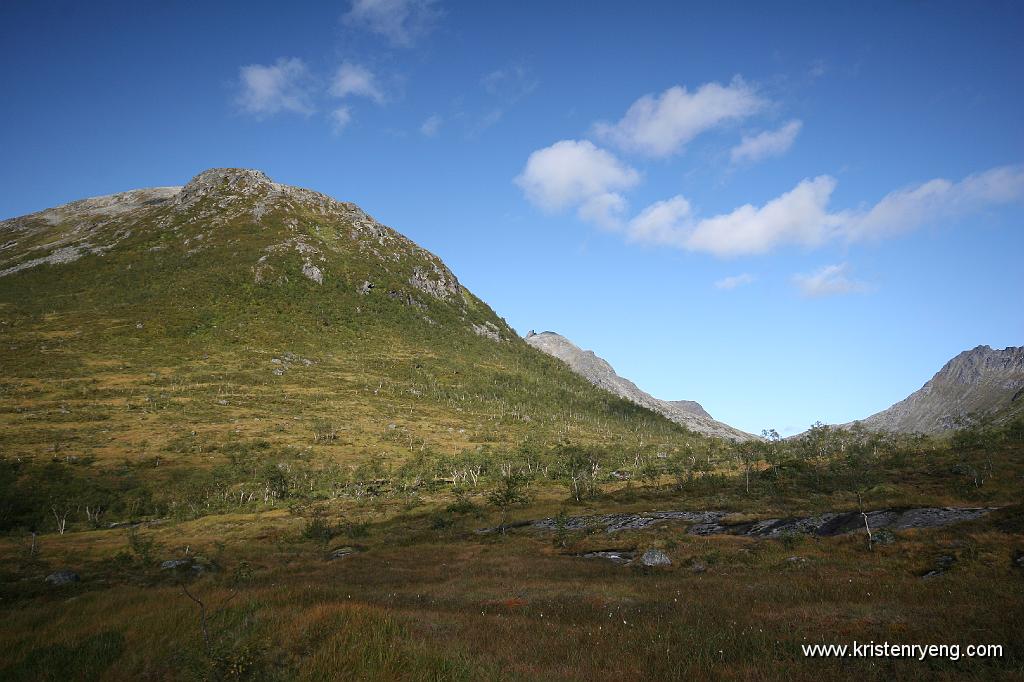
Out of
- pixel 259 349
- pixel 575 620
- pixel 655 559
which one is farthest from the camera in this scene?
pixel 259 349

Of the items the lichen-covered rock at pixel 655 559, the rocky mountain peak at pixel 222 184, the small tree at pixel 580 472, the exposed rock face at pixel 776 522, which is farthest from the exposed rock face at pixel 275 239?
the lichen-covered rock at pixel 655 559

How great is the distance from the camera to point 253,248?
150500 mm

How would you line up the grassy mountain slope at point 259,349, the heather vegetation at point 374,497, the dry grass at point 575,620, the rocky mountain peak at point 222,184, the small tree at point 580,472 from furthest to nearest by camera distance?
the rocky mountain peak at point 222,184
the grassy mountain slope at point 259,349
the small tree at point 580,472
the heather vegetation at point 374,497
the dry grass at point 575,620

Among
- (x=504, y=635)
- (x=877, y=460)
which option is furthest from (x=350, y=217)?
(x=504, y=635)

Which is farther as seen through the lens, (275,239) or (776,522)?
(275,239)

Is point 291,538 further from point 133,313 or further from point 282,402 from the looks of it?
point 133,313

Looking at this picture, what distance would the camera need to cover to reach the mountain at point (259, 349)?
76750mm

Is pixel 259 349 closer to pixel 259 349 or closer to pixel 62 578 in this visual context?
pixel 259 349

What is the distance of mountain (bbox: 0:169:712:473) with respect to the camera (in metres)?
76.8

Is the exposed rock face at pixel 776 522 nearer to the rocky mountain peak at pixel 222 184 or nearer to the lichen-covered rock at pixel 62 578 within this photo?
the lichen-covered rock at pixel 62 578

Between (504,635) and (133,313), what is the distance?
143m

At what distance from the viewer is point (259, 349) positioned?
113 meters

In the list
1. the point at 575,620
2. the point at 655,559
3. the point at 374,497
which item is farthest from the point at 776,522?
the point at 374,497

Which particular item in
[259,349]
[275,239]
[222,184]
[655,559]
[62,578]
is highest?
[222,184]
